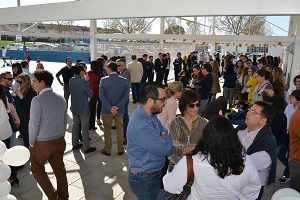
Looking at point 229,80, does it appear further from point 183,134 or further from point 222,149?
point 222,149

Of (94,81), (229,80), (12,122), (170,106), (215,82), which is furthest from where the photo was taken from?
(215,82)

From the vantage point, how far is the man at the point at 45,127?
2.78 metres

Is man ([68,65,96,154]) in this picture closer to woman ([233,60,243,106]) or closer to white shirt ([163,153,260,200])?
white shirt ([163,153,260,200])

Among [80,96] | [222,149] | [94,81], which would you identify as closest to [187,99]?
[222,149]

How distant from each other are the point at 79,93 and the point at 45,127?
170 centimetres

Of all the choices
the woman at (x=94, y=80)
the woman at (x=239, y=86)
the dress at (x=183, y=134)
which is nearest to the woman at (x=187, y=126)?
the dress at (x=183, y=134)

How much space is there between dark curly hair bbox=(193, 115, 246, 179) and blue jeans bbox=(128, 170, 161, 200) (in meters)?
0.62

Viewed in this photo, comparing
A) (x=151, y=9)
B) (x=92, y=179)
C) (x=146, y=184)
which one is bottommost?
(x=92, y=179)

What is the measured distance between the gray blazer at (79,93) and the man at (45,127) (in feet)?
4.75

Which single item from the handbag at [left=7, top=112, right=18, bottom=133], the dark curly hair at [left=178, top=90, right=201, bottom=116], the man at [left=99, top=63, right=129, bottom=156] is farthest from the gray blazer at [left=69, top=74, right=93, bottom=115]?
the dark curly hair at [left=178, top=90, right=201, bottom=116]

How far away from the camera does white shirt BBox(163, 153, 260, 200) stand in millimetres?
1568

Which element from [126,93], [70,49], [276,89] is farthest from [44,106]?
[70,49]

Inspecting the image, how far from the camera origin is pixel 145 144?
6.40 ft

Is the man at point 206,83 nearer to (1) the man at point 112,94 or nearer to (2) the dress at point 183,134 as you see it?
(1) the man at point 112,94
